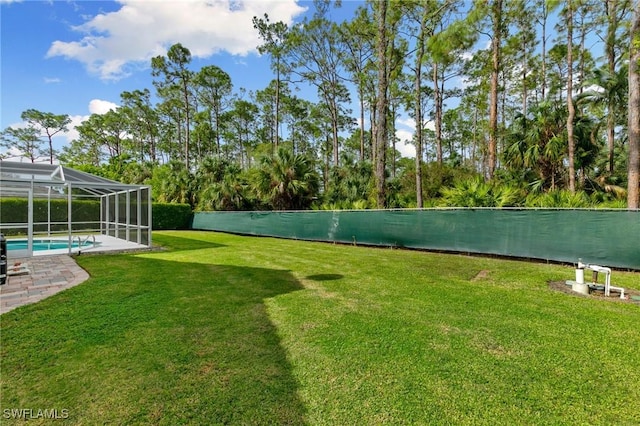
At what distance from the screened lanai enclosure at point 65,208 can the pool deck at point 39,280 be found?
893 mm

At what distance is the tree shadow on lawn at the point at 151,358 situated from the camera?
1688 millimetres

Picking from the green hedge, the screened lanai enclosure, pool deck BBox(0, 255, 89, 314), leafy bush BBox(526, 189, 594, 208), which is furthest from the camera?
the green hedge

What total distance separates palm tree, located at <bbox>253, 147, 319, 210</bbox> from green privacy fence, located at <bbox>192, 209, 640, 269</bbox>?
2.84 meters

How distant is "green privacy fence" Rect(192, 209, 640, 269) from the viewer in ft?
16.3

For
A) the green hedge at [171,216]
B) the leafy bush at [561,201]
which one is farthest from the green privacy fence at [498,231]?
the green hedge at [171,216]

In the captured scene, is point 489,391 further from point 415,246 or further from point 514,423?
point 415,246

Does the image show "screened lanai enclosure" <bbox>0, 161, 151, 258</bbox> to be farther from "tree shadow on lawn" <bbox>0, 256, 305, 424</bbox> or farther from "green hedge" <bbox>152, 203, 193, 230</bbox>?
"tree shadow on lawn" <bbox>0, 256, 305, 424</bbox>

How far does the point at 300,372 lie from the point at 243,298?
1835 millimetres

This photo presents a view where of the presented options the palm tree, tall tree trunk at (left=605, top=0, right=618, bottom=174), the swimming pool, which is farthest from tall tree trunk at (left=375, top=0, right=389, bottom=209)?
the swimming pool

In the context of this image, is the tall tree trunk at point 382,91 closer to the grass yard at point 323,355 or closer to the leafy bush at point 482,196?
the leafy bush at point 482,196

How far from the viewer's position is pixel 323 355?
7.47 ft

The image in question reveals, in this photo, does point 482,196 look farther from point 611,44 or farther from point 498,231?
point 611,44

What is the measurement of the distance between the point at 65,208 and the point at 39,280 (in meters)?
13.2

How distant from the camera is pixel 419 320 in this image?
116 inches
